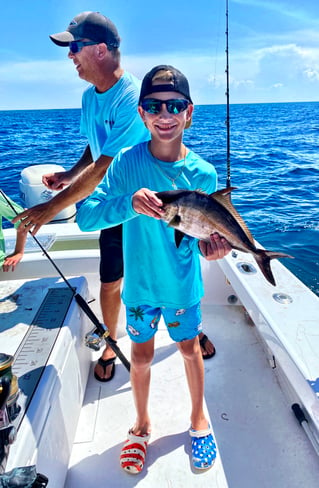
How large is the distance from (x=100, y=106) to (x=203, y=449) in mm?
2005

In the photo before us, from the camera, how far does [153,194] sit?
4.27 ft

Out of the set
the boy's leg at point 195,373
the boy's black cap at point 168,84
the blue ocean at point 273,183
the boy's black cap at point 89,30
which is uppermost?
the boy's black cap at point 89,30

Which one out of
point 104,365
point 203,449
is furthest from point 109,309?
point 203,449

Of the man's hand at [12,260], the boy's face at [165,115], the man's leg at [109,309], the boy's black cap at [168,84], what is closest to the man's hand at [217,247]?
the boy's face at [165,115]

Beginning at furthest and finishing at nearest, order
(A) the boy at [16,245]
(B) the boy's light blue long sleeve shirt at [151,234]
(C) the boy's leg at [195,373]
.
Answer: (A) the boy at [16,245], (C) the boy's leg at [195,373], (B) the boy's light blue long sleeve shirt at [151,234]

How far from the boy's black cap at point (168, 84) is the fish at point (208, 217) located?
0.45 metres

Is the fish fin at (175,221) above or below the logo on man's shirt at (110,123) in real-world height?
below

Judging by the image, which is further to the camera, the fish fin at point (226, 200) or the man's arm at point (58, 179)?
the man's arm at point (58, 179)

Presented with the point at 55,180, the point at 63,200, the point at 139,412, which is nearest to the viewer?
the point at 63,200

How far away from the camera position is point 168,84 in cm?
142

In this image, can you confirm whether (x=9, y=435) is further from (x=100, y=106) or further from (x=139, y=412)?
(x=100, y=106)

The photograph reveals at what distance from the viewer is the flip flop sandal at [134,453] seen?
1.78 metres

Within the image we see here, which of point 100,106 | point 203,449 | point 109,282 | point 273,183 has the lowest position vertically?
point 273,183

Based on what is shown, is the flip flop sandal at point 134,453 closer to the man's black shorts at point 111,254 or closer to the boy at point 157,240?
the boy at point 157,240
